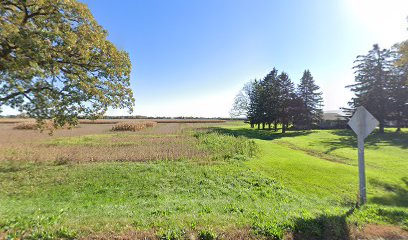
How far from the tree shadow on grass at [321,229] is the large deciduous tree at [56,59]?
7853 millimetres

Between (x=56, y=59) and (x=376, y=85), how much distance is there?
4648cm

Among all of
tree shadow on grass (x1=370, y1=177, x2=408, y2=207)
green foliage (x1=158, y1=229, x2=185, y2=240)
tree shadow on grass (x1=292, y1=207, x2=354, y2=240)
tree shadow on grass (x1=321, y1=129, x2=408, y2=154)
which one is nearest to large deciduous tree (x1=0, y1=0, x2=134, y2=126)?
green foliage (x1=158, y1=229, x2=185, y2=240)

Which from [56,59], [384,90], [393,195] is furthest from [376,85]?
[56,59]

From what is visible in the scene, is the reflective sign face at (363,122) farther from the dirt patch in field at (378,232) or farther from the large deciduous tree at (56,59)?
the large deciduous tree at (56,59)

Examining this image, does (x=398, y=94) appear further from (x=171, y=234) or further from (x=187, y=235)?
(x=171, y=234)

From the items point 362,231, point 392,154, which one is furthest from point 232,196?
point 392,154

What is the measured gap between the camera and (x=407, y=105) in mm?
38906

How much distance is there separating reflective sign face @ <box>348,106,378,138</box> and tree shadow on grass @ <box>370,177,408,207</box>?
14.9 ft

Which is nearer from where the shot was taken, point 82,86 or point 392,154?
point 82,86

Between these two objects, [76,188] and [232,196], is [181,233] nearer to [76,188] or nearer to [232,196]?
[232,196]

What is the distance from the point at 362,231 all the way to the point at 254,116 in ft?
155

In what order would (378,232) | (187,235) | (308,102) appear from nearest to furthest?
(187,235), (378,232), (308,102)

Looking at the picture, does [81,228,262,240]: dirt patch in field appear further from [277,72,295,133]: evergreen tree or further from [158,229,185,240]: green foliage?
[277,72,295,133]: evergreen tree

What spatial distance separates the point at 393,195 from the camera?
436 inches
